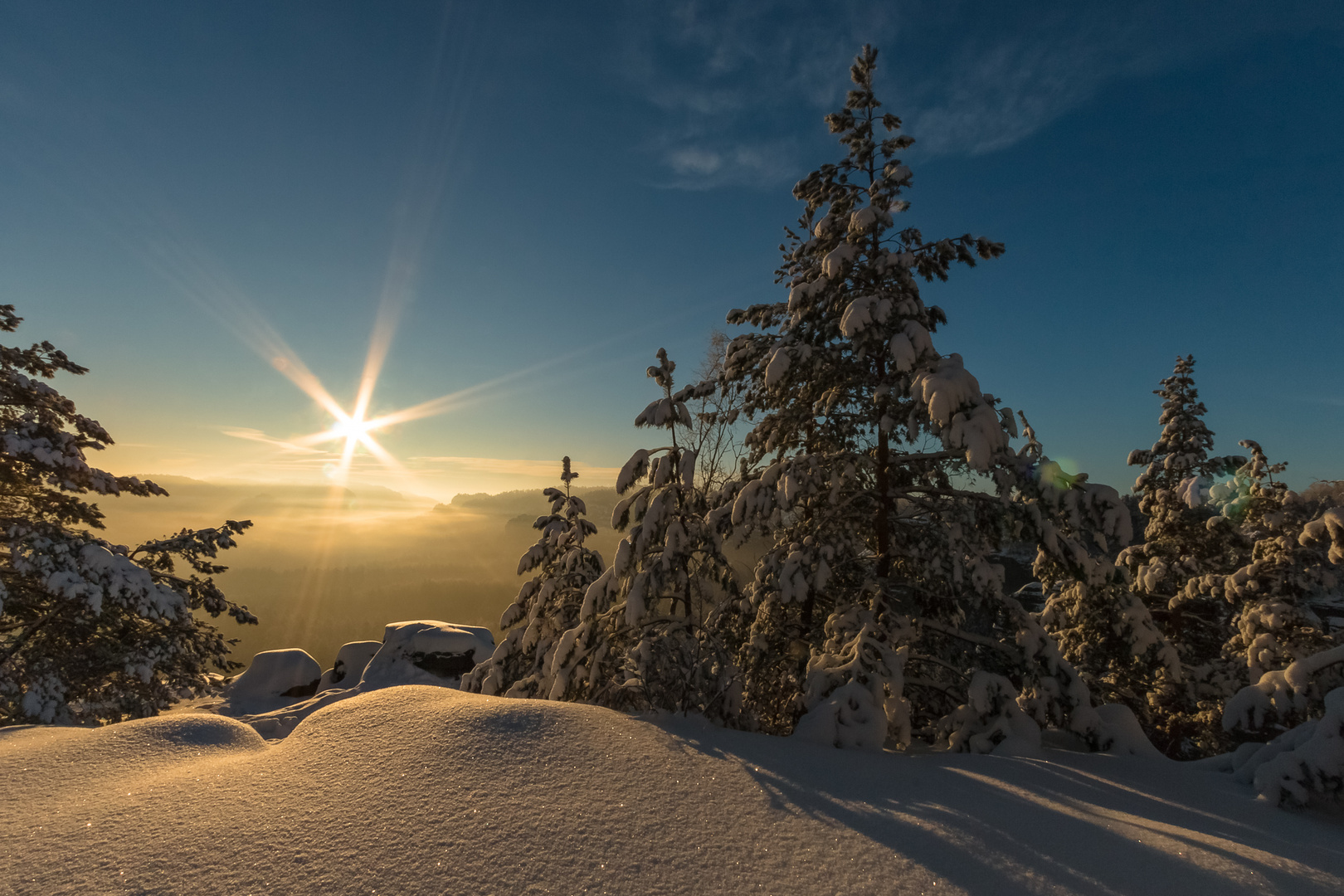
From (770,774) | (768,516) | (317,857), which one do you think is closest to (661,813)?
(770,774)

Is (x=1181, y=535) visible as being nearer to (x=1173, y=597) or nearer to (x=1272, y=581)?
(x=1173, y=597)

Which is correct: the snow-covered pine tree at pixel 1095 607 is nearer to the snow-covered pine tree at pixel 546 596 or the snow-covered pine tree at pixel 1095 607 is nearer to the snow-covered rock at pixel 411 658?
the snow-covered pine tree at pixel 546 596

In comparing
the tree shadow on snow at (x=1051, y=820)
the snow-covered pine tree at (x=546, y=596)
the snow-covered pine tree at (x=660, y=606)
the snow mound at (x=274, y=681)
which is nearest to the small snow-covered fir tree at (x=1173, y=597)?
the tree shadow on snow at (x=1051, y=820)

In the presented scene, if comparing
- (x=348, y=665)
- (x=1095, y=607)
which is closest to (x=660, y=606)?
(x=1095, y=607)

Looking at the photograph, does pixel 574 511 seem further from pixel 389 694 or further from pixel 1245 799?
pixel 1245 799

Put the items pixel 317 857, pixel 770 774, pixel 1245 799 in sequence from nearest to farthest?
pixel 317 857
pixel 770 774
pixel 1245 799

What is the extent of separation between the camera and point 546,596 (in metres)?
10.7

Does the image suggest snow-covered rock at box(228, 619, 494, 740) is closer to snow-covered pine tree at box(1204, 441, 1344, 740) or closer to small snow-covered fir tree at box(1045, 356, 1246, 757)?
small snow-covered fir tree at box(1045, 356, 1246, 757)

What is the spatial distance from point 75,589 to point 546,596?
709cm

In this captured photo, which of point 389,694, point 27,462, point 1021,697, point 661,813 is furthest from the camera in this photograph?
point 27,462

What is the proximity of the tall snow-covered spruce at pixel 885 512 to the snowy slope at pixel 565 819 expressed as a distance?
1.52 m

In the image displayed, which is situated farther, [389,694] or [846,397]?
[846,397]

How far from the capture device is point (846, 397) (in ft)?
24.3

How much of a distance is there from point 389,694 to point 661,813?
3.12m
